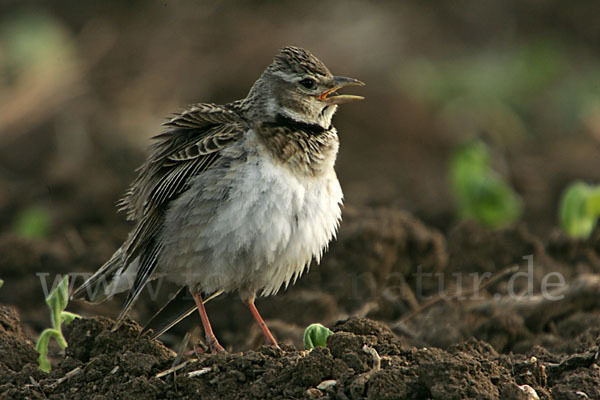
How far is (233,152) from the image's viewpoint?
16.8ft

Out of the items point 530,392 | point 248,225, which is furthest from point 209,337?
point 530,392

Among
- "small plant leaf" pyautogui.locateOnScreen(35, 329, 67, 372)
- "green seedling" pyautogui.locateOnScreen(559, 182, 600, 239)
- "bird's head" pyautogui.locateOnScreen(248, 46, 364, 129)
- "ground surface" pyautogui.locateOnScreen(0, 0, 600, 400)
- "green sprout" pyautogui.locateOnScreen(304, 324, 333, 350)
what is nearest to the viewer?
"ground surface" pyautogui.locateOnScreen(0, 0, 600, 400)

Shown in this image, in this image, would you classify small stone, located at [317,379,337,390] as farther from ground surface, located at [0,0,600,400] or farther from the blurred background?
the blurred background

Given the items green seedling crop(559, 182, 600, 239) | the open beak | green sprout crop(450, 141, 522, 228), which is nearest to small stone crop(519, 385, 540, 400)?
the open beak

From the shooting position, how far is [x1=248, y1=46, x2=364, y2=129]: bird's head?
5.60 metres

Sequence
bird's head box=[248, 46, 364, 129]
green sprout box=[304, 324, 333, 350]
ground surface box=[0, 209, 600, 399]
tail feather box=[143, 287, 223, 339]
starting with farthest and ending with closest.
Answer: bird's head box=[248, 46, 364, 129] < tail feather box=[143, 287, 223, 339] < green sprout box=[304, 324, 333, 350] < ground surface box=[0, 209, 600, 399]

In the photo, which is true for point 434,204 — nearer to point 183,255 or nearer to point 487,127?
point 487,127

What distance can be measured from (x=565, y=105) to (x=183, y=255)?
9.01 meters

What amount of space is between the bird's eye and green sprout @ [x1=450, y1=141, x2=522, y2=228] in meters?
2.81

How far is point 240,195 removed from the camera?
16.4 ft

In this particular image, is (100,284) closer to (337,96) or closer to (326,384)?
(337,96)

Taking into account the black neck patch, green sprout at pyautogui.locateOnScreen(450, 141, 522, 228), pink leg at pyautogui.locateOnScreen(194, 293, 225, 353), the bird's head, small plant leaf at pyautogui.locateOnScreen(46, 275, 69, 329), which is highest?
the bird's head

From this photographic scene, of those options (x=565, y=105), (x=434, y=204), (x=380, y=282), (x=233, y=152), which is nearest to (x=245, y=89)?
(x=434, y=204)

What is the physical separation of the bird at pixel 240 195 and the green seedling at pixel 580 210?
8.07 ft
